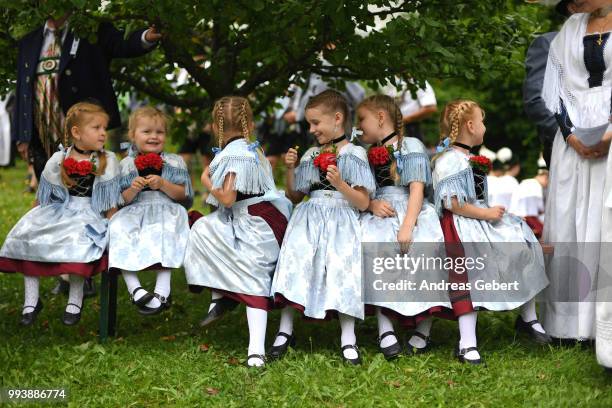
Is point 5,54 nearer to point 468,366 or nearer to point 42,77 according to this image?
point 42,77

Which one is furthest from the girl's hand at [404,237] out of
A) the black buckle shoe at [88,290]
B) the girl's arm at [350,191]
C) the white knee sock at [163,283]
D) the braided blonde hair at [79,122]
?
the black buckle shoe at [88,290]

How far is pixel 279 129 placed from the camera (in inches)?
434

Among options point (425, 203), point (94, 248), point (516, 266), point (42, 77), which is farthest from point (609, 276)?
point (42, 77)

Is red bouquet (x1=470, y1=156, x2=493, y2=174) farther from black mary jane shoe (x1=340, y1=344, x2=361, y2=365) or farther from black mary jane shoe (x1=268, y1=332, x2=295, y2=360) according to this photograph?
black mary jane shoe (x1=268, y1=332, x2=295, y2=360)

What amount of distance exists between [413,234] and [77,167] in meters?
1.93

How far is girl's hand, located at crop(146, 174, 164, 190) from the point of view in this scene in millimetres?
5113

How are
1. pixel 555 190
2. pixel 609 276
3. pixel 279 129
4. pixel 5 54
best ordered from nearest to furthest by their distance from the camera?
pixel 609 276 < pixel 555 190 < pixel 5 54 < pixel 279 129

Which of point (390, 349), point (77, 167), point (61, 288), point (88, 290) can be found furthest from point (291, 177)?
point (61, 288)

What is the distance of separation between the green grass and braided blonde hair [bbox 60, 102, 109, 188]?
0.98 m

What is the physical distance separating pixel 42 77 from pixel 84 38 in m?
0.52

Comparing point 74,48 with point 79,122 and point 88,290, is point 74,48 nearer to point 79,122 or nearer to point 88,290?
point 79,122

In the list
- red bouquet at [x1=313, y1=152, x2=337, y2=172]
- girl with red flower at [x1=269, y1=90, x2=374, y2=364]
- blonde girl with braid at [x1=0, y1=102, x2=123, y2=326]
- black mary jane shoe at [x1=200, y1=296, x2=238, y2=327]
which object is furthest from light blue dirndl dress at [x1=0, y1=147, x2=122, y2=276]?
red bouquet at [x1=313, y1=152, x2=337, y2=172]

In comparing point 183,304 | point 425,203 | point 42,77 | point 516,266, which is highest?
point 42,77

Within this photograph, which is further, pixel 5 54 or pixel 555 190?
pixel 5 54
